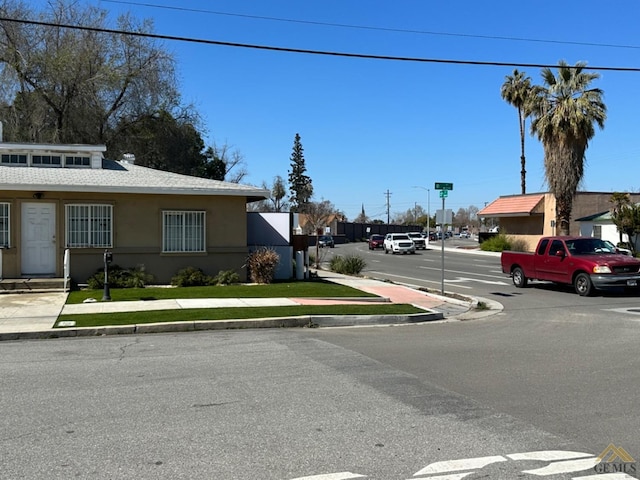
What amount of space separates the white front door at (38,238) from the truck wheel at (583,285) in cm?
1617

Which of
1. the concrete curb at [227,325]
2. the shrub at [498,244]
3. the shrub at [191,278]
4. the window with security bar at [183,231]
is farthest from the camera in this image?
the shrub at [498,244]

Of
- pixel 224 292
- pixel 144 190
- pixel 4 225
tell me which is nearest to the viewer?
pixel 224 292

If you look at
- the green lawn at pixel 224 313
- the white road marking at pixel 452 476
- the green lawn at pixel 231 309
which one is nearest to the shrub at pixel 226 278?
the green lawn at pixel 231 309

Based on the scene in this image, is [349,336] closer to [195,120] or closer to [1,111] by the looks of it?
[1,111]

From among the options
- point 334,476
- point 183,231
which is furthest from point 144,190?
point 334,476

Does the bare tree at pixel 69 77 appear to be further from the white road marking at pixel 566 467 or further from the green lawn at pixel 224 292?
the white road marking at pixel 566 467

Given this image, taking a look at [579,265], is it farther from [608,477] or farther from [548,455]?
[608,477]

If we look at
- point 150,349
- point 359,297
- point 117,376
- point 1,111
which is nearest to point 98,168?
point 359,297

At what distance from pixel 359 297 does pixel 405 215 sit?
169 metres

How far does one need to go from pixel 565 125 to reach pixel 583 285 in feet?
68.7

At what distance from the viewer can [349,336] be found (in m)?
10.8

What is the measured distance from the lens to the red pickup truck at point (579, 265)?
17.0 m

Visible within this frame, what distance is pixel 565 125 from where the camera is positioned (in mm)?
35438

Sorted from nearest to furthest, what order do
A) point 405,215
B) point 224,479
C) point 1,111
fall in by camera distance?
1. point 224,479
2. point 1,111
3. point 405,215
